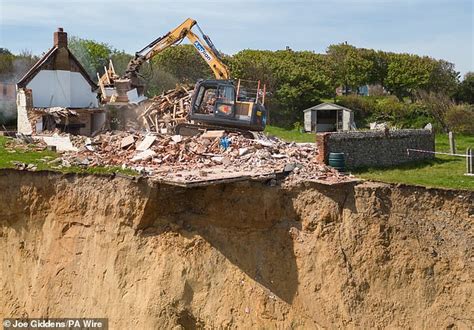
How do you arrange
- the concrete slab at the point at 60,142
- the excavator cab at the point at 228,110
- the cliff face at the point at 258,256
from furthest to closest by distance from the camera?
the excavator cab at the point at 228,110
the concrete slab at the point at 60,142
the cliff face at the point at 258,256

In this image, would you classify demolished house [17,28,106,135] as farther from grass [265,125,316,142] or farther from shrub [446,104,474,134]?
shrub [446,104,474,134]

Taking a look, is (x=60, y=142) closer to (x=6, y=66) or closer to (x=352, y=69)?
(x=6, y=66)

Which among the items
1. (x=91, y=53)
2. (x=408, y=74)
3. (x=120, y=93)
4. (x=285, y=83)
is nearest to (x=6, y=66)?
(x=91, y=53)

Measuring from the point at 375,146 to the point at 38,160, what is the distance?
1108 centimetres

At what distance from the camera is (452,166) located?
69.1ft

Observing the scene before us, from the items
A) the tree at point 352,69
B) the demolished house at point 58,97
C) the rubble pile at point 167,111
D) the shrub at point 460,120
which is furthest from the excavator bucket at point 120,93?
the tree at point 352,69

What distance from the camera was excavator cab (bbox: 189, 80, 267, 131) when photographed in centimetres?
2169

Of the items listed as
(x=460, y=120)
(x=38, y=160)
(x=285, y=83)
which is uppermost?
(x=285, y=83)

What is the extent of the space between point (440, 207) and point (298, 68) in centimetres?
3332

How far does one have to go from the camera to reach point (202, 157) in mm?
18531

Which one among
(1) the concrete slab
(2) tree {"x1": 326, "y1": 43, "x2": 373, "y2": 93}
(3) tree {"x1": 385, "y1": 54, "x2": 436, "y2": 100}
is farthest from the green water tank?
(3) tree {"x1": 385, "y1": 54, "x2": 436, "y2": 100}

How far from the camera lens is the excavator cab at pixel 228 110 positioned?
2169cm

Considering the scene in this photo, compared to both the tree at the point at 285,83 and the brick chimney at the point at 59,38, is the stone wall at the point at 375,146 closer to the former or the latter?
the brick chimney at the point at 59,38

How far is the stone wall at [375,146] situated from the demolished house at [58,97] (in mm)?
13513
